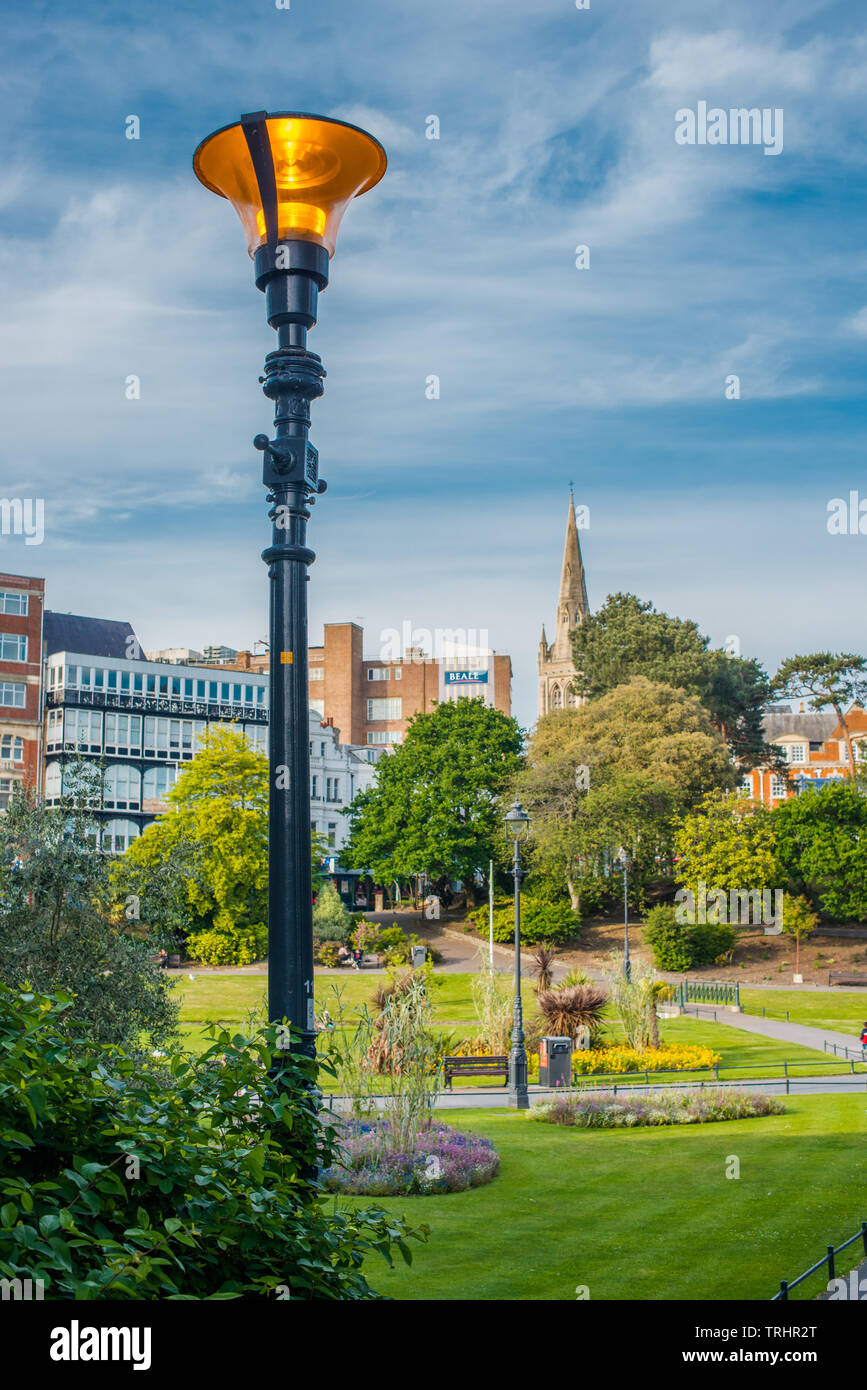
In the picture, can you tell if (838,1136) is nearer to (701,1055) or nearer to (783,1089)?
(783,1089)

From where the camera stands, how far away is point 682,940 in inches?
2283

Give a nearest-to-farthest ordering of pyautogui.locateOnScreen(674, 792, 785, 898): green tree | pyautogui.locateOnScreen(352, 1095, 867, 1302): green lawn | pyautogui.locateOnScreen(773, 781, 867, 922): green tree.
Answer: pyautogui.locateOnScreen(352, 1095, 867, 1302): green lawn < pyautogui.locateOnScreen(674, 792, 785, 898): green tree < pyautogui.locateOnScreen(773, 781, 867, 922): green tree

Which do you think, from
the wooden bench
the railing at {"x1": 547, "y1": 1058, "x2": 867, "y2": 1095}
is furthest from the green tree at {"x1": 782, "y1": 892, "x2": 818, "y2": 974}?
the wooden bench

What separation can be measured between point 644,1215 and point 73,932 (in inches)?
321

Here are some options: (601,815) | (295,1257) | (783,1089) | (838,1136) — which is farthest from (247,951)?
(295,1257)

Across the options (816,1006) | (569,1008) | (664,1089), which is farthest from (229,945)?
(664,1089)

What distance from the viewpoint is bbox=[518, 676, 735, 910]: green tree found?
6191 centimetres

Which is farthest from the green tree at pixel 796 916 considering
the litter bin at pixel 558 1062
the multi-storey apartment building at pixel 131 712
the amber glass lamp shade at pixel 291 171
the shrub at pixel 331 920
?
the amber glass lamp shade at pixel 291 171

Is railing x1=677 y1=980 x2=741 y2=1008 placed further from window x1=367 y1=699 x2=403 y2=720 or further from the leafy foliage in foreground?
window x1=367 y1=699 x2=403 y2=720

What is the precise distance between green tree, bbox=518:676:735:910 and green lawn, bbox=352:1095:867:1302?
127 feet

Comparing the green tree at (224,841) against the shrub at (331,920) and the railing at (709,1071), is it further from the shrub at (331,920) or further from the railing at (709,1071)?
the railing at (709,1071)

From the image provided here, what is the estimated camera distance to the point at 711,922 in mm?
59250

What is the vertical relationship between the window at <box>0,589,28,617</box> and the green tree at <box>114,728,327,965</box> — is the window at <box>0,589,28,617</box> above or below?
above

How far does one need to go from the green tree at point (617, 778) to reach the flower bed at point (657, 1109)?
116 feet
